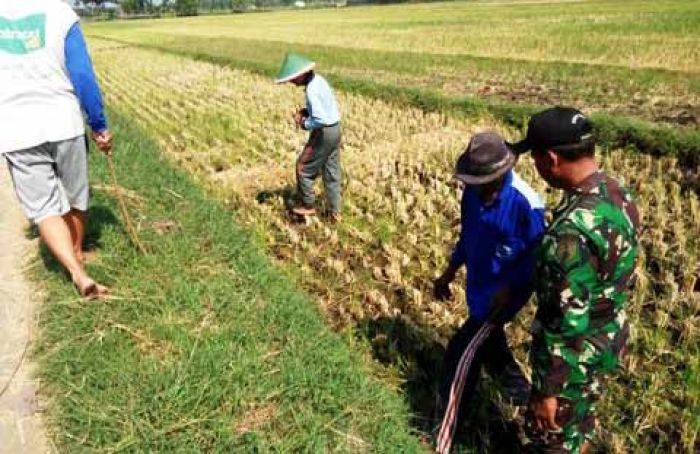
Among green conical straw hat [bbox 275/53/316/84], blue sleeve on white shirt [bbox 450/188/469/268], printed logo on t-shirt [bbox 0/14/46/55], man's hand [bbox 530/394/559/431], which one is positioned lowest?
man's hand [bbox 530/394/559/431]

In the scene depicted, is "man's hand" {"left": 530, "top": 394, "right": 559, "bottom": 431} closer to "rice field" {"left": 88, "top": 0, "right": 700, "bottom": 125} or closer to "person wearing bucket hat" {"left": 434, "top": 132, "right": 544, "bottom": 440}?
"person wearing bucket hat" {"left": 434, "top": 132, "right": 544, "bottom": 440}

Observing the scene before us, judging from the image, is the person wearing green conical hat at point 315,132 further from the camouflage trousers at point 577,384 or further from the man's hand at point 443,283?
the camouflage trousers at point 577,384

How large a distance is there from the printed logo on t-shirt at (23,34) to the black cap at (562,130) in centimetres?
322

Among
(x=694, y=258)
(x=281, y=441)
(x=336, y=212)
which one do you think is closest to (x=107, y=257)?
(x=336, y=212)

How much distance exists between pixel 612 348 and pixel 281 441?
159 centimetres

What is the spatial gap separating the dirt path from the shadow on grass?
1919 millimetres

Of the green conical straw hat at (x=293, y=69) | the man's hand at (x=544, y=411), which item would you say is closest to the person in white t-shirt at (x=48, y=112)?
the green conical straw hat at (x=293, y=69)

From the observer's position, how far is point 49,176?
385cm

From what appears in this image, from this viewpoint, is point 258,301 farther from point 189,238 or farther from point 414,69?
point 414,69

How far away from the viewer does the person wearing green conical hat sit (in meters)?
4.74

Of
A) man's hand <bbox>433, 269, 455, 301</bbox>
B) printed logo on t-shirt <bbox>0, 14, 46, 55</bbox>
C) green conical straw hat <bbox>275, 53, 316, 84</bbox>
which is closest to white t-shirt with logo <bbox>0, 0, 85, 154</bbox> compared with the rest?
printed logo on t-shirt <bbox>0, 14, 46, 55</bbox>

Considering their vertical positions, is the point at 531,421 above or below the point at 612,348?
below

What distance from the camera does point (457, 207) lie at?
5555mm

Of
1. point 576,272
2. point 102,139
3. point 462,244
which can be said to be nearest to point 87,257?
point 102,139
